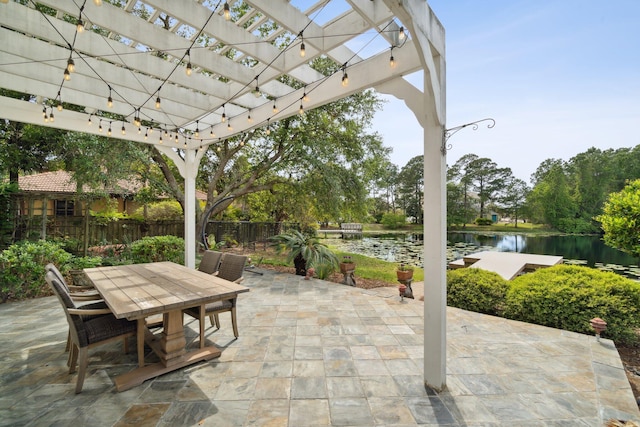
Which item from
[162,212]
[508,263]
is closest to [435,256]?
[508,263]

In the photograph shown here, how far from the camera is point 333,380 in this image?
2.14 metres

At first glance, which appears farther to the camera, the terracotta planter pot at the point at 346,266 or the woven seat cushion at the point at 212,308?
the terracotta planter pot at the point at 346,266

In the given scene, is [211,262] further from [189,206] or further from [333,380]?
[189,206]

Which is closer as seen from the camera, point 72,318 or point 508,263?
point 72,318

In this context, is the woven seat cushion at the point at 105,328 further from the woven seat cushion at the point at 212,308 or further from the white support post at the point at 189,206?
the white support post at the point at 189,206

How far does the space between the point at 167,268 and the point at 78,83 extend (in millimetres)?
2707

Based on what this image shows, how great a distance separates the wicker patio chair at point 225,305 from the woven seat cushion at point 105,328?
1.78ft

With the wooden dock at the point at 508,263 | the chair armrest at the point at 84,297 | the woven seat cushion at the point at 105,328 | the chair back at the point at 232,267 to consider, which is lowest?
the wooden dock at the point at 508,263

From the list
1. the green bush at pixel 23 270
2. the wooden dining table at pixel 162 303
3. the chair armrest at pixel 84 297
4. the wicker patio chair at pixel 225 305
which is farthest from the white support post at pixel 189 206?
the chair armrest at pixel 84 297

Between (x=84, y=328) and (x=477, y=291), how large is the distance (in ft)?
14.8

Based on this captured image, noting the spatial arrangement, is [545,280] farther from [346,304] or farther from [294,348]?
[294,348]

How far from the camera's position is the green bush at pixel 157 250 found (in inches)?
230

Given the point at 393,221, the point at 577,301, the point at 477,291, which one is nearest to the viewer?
the point at 577,301

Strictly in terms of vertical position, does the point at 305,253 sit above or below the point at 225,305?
above
